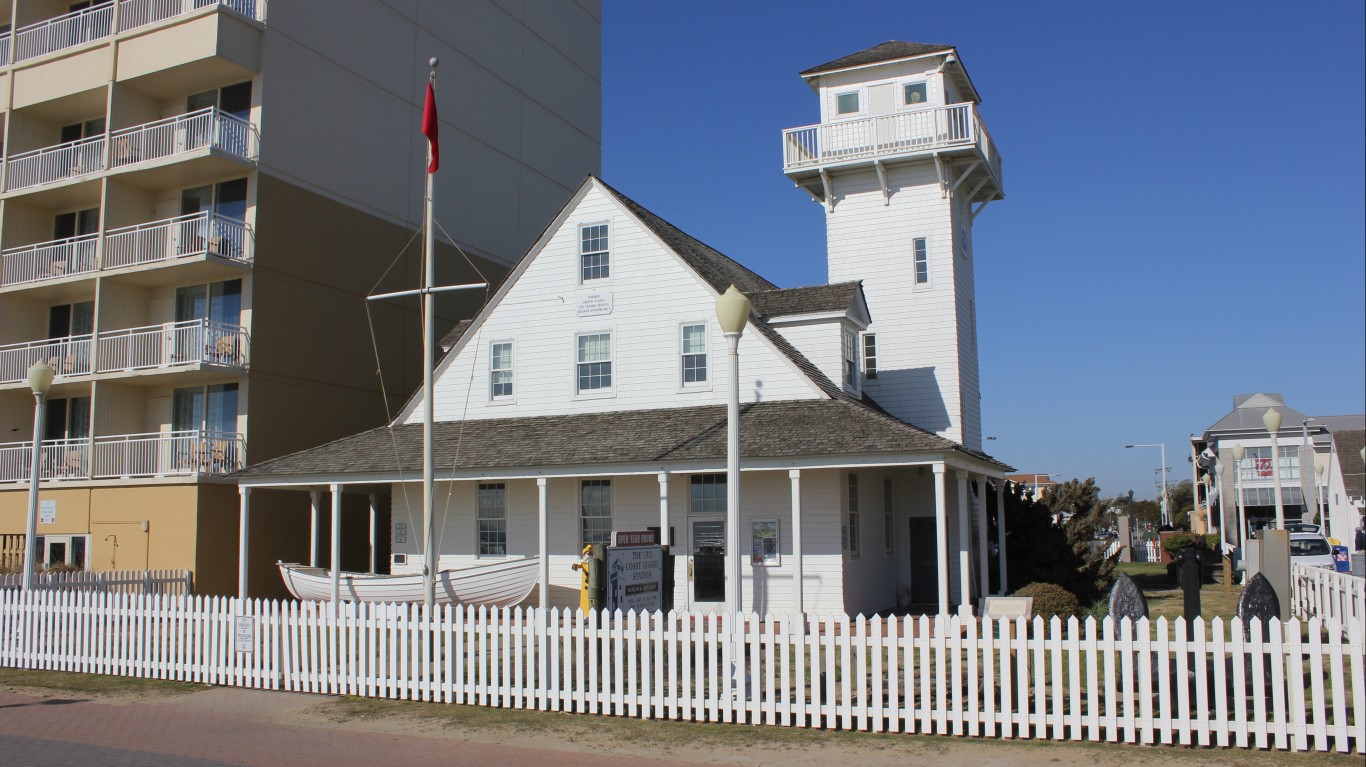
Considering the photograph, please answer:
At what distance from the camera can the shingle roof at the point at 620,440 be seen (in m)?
19.8

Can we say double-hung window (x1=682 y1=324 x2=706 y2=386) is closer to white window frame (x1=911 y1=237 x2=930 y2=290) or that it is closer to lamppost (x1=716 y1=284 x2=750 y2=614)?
white window frame (x1=911 y1=237 x2=930 y2=290)

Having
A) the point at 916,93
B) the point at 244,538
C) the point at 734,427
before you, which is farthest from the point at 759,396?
the point at 244,538

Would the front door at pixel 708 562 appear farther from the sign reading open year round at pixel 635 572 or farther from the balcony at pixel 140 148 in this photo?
the balcony at pixel 140 148

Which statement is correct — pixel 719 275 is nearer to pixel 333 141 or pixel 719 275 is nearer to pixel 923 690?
pixel 333 141

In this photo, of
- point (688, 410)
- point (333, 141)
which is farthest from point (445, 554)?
point (333, 141)

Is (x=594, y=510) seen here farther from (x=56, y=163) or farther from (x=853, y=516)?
(x=56, y=163)

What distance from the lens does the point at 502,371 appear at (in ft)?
84.4

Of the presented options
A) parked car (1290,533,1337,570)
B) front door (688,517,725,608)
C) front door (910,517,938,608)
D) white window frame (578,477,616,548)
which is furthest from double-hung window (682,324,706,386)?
parked car (1290,533,1337,570)

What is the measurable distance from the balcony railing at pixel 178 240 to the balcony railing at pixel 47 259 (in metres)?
1.62

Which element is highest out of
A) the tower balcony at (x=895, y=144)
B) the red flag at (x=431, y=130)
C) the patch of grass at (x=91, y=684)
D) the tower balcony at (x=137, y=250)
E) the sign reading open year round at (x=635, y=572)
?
the tower balcony at (x=895, y=144)

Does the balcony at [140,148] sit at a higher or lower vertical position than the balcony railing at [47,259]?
higher

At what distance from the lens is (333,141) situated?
98.8ft

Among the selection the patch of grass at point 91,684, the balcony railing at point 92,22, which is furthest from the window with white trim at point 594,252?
the patch of grass at point 91,684

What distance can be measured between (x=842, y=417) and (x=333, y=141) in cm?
1724
